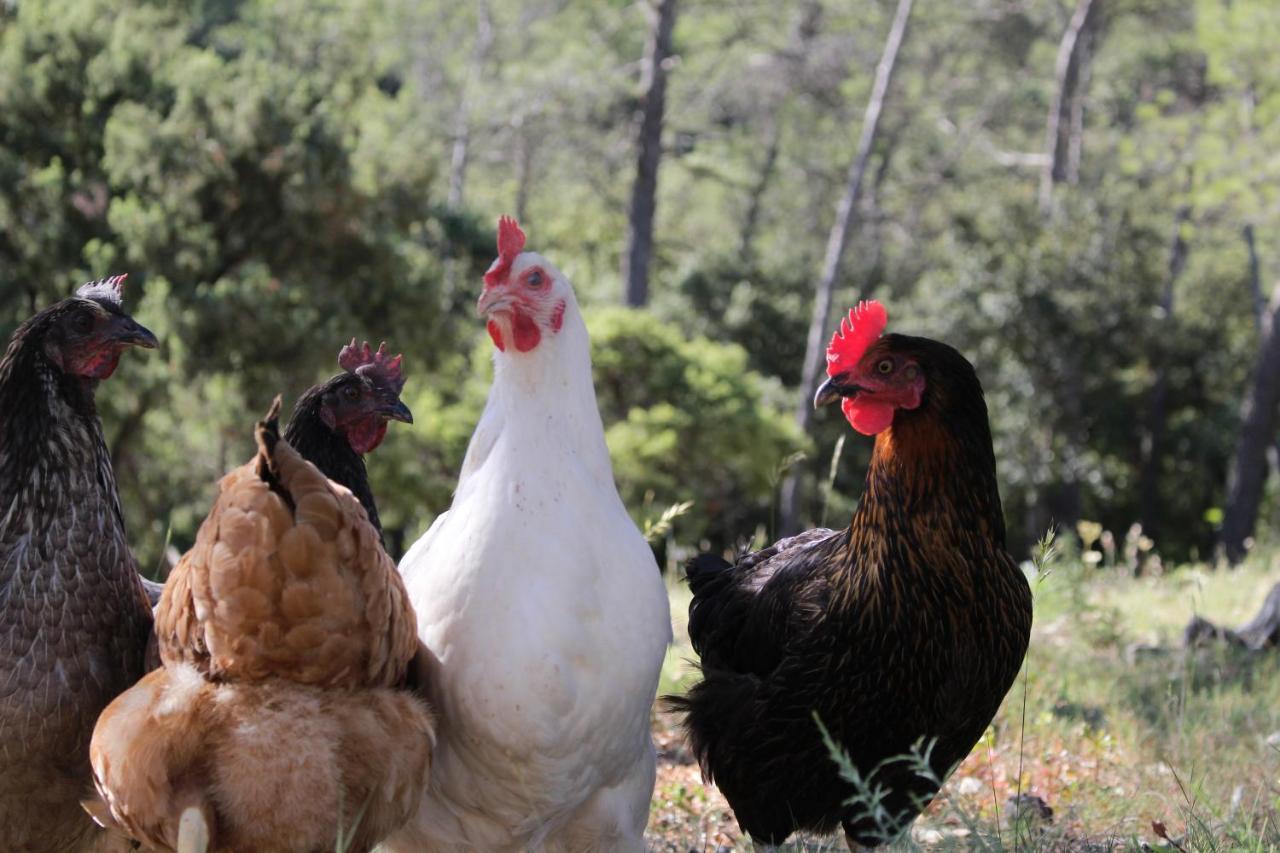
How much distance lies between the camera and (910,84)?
92.4 feet

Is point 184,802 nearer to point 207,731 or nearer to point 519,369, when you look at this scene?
point 207,731

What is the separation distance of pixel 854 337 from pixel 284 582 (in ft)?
6.01

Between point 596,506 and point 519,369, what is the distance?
40 cm

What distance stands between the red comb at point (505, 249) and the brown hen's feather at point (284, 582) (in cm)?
66

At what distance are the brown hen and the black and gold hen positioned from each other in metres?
1.25

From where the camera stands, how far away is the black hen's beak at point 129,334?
3.32 meters

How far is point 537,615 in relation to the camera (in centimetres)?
294

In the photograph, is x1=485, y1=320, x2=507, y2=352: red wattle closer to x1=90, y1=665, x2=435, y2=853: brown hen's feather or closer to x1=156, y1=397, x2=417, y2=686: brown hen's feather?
x1=156, y1=397, x2=417, y2=686: brown hen's feather

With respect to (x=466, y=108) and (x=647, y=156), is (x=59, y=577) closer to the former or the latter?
(x=647, y=156)

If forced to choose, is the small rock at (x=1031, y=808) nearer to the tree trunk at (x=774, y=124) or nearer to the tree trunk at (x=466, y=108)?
the tree trunk at (x=774, y=124)

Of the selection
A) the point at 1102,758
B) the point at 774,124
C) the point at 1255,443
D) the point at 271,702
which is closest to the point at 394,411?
the point at 271,702

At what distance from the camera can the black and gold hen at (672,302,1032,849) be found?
3477mm

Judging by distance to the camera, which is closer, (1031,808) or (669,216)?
(1031,808)

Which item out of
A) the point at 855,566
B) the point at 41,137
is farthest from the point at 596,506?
the point at 41,137
